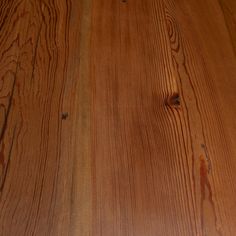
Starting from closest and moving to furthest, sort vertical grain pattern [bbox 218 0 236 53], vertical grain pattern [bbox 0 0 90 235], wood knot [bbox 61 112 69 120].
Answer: vertical grain pattern [bbox 0 0 90 235], wood knot [bbox 61 112 69 120], vertical grain pattern [bbox 218 0 236 53]

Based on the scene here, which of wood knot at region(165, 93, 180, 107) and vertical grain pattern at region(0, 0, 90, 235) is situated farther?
wood knot at region(165, 93, 180, 107)

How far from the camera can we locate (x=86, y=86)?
719mm

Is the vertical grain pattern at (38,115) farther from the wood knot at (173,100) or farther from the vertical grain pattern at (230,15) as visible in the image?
the vertical grain pattern at (230,15)

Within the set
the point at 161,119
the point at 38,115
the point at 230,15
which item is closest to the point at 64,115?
the point at 38,115

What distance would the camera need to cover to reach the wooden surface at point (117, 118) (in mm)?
573

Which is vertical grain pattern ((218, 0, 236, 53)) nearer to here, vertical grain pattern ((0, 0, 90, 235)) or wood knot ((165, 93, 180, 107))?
wood knot ((165, 93, 180, 107))

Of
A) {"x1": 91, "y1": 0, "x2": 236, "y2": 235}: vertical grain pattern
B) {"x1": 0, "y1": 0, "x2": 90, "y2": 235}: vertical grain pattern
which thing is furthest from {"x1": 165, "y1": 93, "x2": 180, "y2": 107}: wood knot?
{"x1": 0, "y1": 0, "x2": 90, "y2": 235}: vertical grain pattern

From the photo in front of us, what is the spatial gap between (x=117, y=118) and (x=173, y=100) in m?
0.15

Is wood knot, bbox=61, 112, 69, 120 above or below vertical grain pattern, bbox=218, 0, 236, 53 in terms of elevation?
below

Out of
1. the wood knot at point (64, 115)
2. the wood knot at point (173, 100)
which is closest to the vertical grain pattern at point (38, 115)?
the wood knot at point (64, 115)

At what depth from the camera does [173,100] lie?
2.36 feet

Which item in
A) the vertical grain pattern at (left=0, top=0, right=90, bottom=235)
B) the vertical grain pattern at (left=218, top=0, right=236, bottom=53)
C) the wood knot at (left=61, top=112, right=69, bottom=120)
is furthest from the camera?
the vertical grain pattern at (left=218, top=0, right=236, bottom=53)

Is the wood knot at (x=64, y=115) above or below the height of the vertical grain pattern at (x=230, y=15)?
below

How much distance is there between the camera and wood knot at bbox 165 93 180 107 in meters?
0.71
